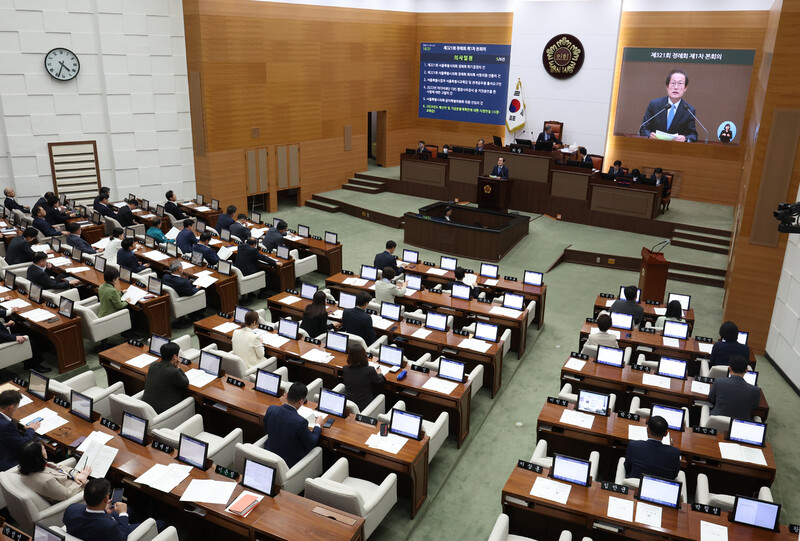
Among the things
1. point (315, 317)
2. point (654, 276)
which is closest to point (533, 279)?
point (654, 276)

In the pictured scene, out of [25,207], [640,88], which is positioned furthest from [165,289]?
[640,88]

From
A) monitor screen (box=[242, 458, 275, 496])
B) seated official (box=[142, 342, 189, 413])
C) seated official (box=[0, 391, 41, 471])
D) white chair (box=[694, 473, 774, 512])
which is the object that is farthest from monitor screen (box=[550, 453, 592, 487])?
seated official (box=[0, 391, 41, 471])

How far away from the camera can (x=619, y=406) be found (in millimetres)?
6879

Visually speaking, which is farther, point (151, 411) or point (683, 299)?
point (683, 299)

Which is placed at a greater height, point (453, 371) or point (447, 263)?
point (447, 263)

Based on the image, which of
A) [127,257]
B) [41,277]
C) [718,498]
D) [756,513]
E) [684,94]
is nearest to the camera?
[756,513]

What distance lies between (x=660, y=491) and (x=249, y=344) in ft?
14.7

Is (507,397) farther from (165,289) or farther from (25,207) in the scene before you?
(25,207)

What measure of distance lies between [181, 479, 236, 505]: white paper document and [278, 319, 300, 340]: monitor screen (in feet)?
A: 9.46

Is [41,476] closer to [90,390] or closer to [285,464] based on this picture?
[285,464]

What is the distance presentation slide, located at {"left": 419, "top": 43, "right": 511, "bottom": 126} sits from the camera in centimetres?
1864

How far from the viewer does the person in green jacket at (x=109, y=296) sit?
8.38m

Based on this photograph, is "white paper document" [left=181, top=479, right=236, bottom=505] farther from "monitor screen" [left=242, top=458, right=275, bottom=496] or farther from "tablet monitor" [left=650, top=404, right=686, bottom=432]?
"tablet monitor" [left=650, top=404, right=686, bottom=432]

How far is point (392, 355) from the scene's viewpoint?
6949 mm
